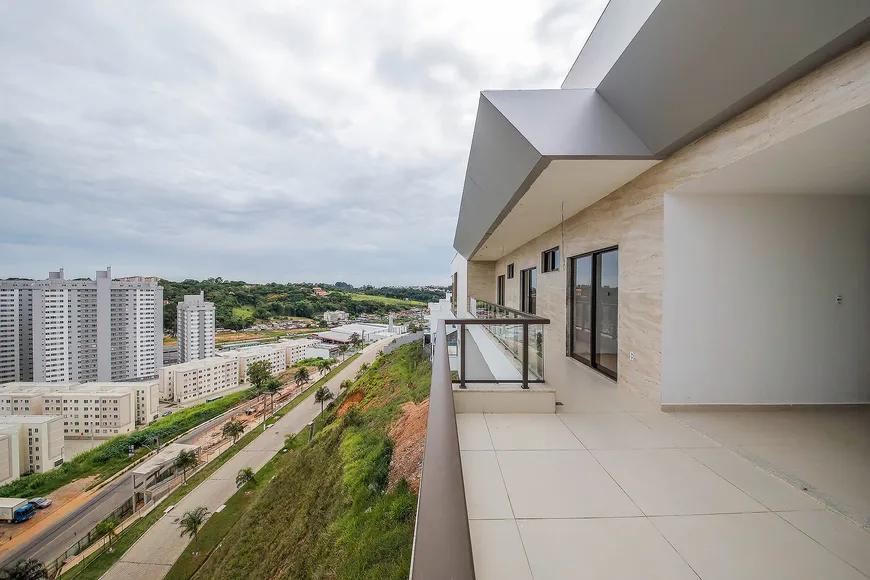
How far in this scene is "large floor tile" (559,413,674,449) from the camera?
323 cm

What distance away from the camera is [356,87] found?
14.2 metres

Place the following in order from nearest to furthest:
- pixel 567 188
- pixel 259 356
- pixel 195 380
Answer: pixel 567 188 → pixel 195 380 → pixel 259 356

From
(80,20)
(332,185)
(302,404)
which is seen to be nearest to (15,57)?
(80,20)

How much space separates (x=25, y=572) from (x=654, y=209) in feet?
101

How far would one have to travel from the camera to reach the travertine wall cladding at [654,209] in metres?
2.19

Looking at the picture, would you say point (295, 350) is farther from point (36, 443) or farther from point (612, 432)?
point (612, 432)

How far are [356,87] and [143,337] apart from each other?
2310 inches

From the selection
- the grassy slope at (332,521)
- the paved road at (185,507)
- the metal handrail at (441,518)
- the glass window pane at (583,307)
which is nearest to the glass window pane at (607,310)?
the glass window pane at (583,307)

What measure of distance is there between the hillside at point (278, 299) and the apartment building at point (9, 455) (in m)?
33.4

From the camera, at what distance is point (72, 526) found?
2181cm

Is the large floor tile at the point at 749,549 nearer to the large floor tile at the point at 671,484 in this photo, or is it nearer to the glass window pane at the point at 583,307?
the large floor tile at the point at 671,484

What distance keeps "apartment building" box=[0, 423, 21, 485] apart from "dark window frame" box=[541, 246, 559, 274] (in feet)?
141

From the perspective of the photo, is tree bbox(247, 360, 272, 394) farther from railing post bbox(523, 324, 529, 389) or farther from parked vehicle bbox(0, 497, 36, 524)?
railing post bbox(523, 324, 529, 389)

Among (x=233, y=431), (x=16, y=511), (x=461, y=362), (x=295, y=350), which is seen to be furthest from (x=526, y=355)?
(x=295, y=350)
